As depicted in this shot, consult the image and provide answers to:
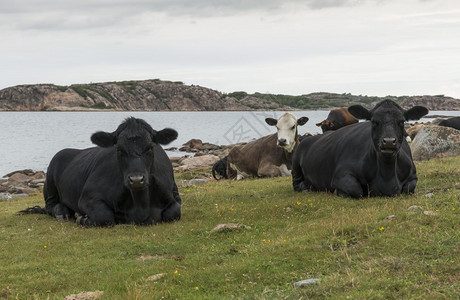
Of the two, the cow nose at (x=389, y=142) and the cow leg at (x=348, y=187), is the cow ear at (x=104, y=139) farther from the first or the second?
the cow nose at (x=389, y=142)

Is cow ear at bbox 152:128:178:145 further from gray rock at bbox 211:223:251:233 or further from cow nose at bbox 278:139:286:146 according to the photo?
cow nose at bbox 278:139:286:146

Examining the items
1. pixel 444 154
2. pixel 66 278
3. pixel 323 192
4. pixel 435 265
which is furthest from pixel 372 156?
pixel 444 154

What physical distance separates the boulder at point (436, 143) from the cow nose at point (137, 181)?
15.4 m

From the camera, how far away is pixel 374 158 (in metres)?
14.0

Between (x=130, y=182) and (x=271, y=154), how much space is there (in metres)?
11.3

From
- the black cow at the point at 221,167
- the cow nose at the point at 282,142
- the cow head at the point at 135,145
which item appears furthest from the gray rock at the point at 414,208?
the black cow at the point at 221,167

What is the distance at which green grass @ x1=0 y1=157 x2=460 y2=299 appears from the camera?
7.39 metres

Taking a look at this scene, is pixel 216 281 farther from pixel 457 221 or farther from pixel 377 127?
pixel 377 127

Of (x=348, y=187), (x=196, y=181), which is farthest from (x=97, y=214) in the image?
(x=196, y=181)

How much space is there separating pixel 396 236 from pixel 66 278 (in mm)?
4961

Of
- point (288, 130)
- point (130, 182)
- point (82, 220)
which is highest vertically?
point (288, 130)

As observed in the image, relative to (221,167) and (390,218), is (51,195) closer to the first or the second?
(390,218)

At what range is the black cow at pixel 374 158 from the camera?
526 inches

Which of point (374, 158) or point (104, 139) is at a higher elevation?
point (104, 139)
